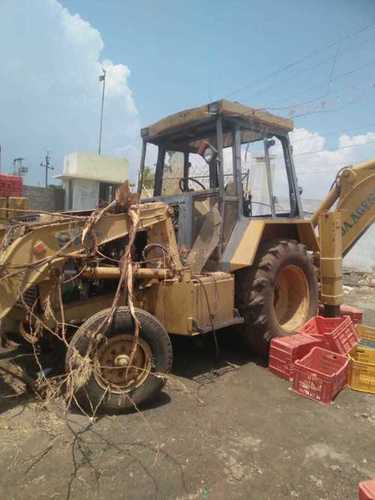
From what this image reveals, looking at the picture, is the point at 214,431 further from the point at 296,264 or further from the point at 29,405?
the point at 296,264

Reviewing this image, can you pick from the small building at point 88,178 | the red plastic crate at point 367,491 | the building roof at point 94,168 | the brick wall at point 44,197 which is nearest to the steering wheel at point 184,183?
the red plastic crate at point 367,491

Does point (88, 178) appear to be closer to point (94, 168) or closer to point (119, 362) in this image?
point (94, 168)

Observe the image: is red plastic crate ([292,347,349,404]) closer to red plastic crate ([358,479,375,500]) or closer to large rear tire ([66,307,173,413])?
large rear tire ([66,307,173,413])

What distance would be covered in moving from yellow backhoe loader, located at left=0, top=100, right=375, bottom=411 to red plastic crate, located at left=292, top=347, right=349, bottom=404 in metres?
0.54

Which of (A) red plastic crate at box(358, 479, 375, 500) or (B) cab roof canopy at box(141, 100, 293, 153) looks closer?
(A) red plastic crate at box(358, 479, 375, 500)

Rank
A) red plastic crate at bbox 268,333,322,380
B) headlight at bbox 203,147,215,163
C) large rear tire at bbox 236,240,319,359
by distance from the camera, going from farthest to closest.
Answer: headlight at bbox 203,147,215,163 → large rear tire at bbox 236,240,319,359 → red plastic crate at bbox 268,333,322,380

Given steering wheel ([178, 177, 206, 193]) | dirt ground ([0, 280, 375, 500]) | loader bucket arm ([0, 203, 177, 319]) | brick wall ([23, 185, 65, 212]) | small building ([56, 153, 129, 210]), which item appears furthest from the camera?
small building ([56, 153, 129, 210])

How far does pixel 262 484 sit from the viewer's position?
93.6 inches

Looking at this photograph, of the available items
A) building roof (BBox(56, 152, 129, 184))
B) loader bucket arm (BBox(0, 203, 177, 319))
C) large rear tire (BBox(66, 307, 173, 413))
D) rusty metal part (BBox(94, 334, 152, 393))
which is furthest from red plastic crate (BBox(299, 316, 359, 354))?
building roof (BBox(56, 152, 129, 184))

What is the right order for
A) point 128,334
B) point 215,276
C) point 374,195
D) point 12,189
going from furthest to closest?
point 12,189, point 374,195, point 215,276, point 128,334

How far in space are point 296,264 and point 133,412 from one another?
262cm

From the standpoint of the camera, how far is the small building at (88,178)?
50.9 feet

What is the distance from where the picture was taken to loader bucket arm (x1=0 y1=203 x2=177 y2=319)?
293cm

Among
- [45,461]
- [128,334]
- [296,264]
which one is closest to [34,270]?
[128,334]
